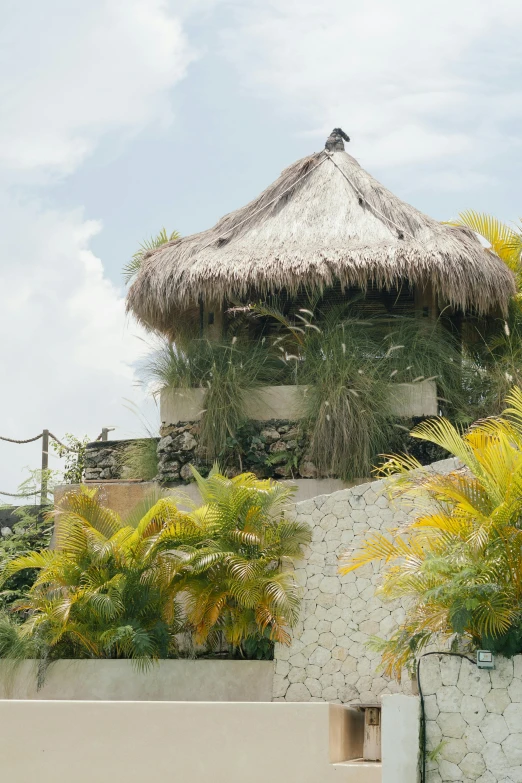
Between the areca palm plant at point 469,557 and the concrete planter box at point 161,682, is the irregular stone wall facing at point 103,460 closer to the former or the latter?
the concrete planter box at point 161,682

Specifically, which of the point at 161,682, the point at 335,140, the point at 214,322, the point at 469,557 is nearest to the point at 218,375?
the point at 214,322

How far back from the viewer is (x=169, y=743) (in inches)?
324

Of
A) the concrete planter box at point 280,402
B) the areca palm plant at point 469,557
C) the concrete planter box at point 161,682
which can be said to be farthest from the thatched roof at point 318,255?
the concrete planter box at point 161,682

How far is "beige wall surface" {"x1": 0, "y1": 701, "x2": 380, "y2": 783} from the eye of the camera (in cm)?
807

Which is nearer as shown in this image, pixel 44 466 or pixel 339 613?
pixel 339 613

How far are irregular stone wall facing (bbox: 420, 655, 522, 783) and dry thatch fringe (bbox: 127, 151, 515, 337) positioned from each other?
5.96 m

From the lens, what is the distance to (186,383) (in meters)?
12.8

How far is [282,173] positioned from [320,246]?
8.46ft

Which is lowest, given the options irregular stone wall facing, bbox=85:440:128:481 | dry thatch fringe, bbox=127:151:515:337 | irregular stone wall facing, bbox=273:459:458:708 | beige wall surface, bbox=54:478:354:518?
irregular stone wall facing, bbox=273:459:458:708

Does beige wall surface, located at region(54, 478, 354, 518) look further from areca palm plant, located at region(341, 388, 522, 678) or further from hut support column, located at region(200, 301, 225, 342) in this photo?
areca palm plant, located at region(341, 388, 522, 678)

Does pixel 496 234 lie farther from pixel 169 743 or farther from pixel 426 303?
pixel 169 743

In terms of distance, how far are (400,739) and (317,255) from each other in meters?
6.69

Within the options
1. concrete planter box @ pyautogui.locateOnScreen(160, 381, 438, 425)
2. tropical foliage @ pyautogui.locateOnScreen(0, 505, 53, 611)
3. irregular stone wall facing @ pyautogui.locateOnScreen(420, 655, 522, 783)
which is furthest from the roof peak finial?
irregular stone wall facing @ pyautogui.locateOnScreen(420, 655, 522, 783)

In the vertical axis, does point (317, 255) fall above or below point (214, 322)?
above
